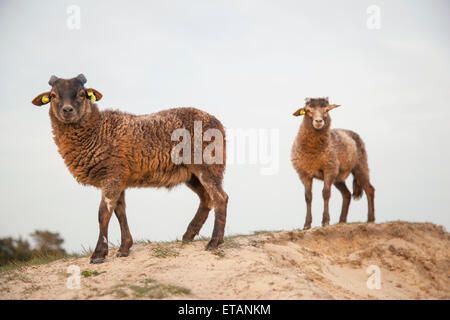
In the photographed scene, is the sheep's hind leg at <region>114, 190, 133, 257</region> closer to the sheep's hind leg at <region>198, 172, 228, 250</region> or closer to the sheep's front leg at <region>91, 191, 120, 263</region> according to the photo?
the sheep's front leg at <region>91, 191, 120, 263</region>

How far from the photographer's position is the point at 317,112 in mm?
12133

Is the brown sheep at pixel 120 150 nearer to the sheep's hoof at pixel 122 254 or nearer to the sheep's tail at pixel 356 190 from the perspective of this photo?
the sheep's hoof at pixel 122 254

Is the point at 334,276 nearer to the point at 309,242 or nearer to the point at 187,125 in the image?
the point at 309,242

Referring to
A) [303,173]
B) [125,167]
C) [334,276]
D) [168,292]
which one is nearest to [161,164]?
[125,167]

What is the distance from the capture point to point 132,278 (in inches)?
A: 278

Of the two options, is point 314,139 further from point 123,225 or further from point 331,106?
point 123,225

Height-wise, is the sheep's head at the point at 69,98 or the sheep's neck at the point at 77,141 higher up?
the sheep's head at the point at 69,98

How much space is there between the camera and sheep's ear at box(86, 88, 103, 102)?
28.2ft

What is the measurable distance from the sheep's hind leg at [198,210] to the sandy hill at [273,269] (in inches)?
17.6

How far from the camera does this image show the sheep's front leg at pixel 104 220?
26.7 feet

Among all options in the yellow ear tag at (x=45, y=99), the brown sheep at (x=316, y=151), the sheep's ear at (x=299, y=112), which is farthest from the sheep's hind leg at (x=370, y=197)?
the yellow ear tag at (x=45, y=99)

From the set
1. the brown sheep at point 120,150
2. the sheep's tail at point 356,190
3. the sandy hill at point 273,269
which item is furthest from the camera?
the sheep's tail at point 356,190

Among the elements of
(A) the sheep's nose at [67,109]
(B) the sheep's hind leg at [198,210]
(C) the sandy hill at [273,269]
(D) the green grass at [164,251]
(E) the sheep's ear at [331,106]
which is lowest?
(C) the sandy hill at [273,269]
